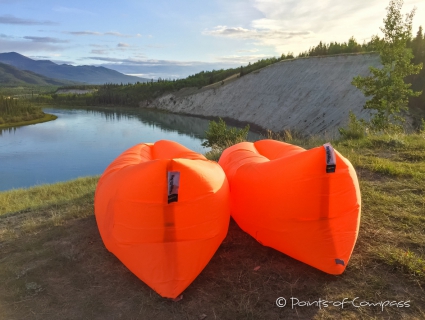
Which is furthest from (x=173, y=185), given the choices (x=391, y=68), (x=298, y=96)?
(x=298, y=96)

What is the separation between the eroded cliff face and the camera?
28.5 meters

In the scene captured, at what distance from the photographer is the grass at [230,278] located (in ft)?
10.4

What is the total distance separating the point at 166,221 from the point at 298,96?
1327 inches

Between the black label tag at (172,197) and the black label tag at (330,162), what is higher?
the black label tag at (330,162)

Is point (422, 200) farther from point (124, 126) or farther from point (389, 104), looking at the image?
point (124, 126)

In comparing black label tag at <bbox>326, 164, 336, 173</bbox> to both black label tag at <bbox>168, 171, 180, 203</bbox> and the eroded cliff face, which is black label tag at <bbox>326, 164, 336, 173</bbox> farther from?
the eroded cliff face

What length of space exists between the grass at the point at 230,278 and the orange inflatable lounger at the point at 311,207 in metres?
0.25

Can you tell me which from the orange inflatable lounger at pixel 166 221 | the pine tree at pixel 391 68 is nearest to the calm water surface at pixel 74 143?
the pine tree at pixel 391 68

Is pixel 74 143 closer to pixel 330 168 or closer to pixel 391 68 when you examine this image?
pixel 391 68

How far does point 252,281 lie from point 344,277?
95 centimetres

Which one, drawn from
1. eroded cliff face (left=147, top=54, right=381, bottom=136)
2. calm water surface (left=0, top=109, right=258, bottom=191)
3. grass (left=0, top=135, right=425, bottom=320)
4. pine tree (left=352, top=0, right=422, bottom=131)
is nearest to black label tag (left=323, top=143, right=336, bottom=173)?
grass (left=0, top=135, right=425, bottom=320)

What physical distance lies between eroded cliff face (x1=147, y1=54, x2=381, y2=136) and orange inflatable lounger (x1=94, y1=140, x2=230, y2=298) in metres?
20.2

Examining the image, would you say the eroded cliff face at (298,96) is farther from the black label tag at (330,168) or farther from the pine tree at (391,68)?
the black label tag at (330,168)

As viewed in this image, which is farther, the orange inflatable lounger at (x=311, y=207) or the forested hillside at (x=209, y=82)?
the forested hillside at (x=209, y=82)
